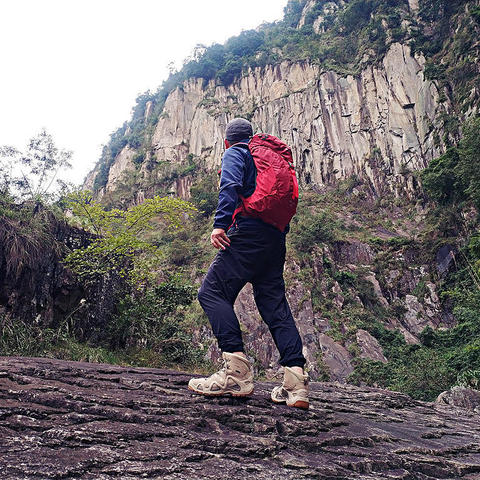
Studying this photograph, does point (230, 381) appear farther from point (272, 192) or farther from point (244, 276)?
point (272, 192)

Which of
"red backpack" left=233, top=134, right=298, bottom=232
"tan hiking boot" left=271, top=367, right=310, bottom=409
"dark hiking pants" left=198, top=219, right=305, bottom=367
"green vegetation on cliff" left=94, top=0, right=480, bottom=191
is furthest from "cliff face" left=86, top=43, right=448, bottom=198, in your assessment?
"tan hiking boot" left=271, top=367, right=310, bottom=409

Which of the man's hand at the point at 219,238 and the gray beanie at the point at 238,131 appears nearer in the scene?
the man's hand at the point at 219,238

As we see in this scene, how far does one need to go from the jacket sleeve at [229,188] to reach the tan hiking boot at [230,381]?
0.87m

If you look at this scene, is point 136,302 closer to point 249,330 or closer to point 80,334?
point 80,334

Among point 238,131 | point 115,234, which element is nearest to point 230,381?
point 238,131

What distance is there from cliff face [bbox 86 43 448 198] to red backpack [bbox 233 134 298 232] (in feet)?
96.9

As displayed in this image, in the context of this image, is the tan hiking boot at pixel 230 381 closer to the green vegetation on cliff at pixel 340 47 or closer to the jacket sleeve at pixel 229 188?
the jacket sleeve at pixel 229 188

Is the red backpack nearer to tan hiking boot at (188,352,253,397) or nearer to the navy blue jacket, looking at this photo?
the navy blue jacket

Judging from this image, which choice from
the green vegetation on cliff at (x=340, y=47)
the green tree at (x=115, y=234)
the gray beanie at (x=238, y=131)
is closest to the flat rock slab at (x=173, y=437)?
the gray beanie at (x=238, y=131)

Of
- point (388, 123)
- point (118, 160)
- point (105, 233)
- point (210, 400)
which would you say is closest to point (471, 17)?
point (388, 123)

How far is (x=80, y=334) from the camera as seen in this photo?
16.9 feet

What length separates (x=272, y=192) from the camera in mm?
2312

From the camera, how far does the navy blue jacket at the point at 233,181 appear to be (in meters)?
2.28

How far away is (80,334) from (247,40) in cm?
Result: 5219
